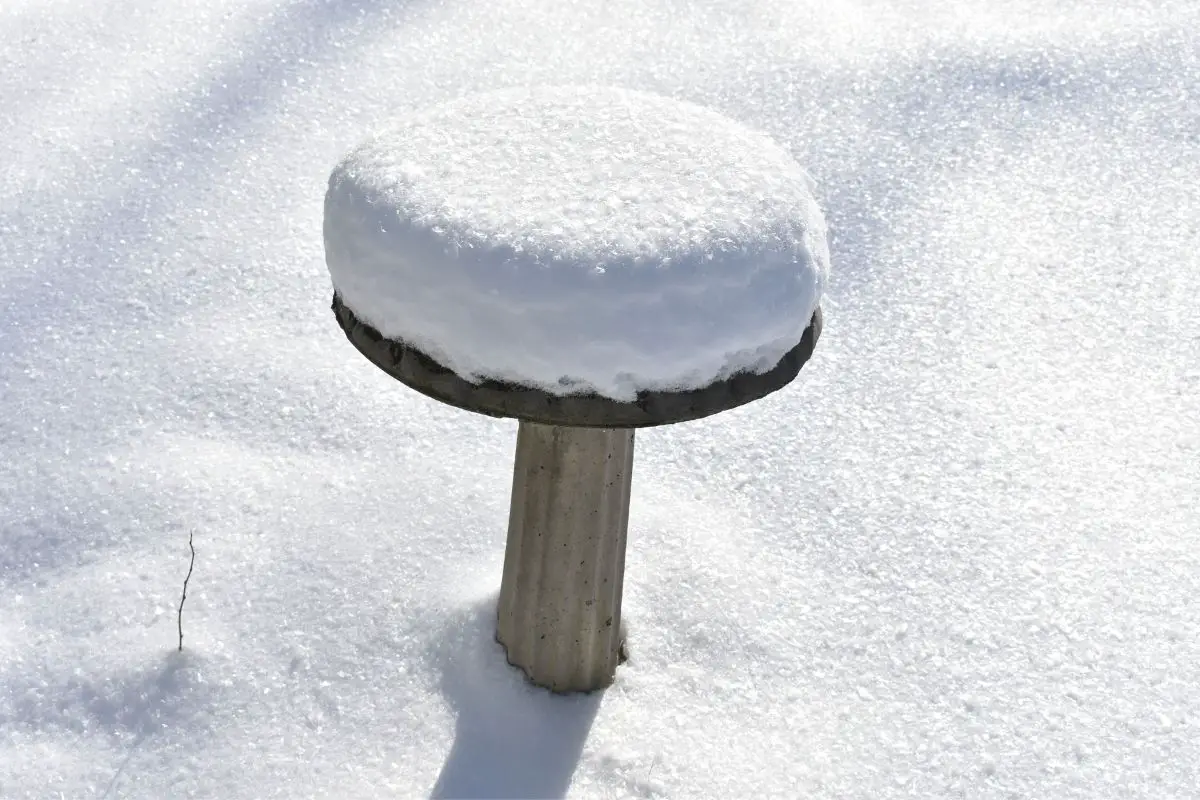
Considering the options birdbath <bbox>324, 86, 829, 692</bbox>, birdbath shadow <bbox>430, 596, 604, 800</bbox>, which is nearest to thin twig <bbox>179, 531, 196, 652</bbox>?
birdbath shadow <bbox>430, 596, 604, 800</bbox>

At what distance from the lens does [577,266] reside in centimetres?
135

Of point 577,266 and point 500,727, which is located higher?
point 577,266

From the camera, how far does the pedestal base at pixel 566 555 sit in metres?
1.64

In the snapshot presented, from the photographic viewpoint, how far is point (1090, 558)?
2.13 m

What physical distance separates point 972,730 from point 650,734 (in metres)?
0.44

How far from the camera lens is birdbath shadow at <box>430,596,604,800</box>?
1.73 meters

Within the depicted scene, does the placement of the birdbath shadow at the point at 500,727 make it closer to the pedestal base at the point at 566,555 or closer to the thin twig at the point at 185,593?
the pedestal base at the point at 566,555

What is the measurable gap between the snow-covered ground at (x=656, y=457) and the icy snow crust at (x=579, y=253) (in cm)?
63

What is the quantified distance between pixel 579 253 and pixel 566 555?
493 mm

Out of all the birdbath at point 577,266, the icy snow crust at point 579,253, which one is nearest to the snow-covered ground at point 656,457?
the birdbath at point 577,266

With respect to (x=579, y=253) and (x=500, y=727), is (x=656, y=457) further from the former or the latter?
(x=579, y=253)

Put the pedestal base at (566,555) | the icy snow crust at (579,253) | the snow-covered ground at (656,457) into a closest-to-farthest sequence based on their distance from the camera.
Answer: the icy snow crust at (579,253), the pedestal base at (566,555), the snow-covered ground at (656,457)

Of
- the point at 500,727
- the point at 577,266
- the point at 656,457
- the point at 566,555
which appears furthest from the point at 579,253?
the point at 656,457

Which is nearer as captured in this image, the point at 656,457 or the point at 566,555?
the point at 566,555
